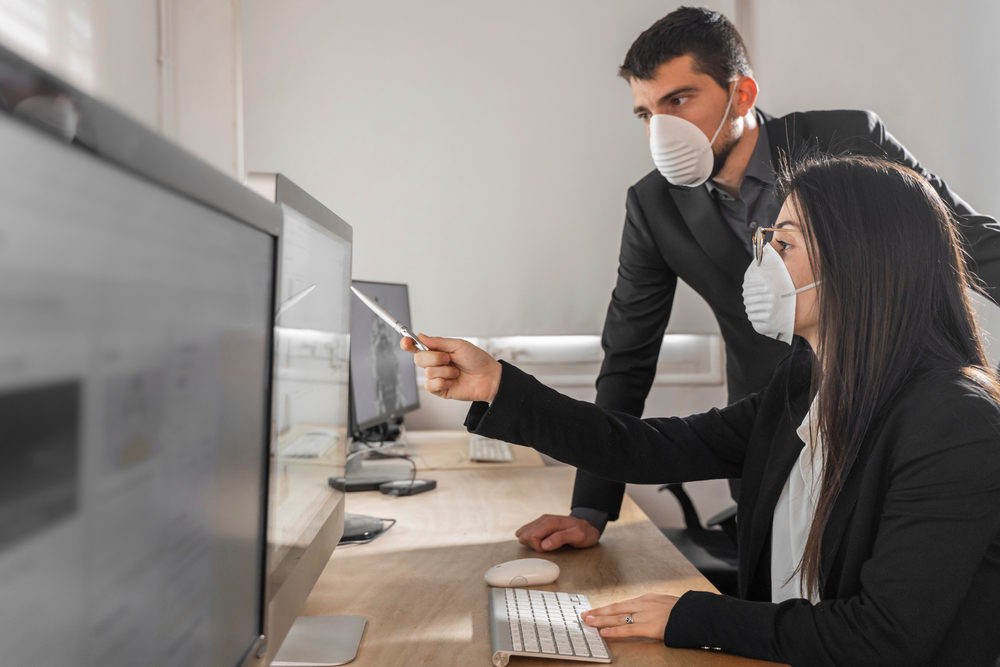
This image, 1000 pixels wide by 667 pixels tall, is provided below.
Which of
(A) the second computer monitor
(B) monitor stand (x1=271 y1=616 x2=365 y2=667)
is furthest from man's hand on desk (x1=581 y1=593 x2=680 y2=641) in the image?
(A) the second computer monitor

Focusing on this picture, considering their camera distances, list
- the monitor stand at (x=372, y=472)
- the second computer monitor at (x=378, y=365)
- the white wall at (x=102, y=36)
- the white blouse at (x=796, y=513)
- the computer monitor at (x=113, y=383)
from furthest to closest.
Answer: the white wall at (x=102, y=36), the second computer monitor at (x=378, y=365), the monitor stand at (x=372, y=472), the white blouse at (x=796, y=513), the computer monitor at (x=113, y=383)

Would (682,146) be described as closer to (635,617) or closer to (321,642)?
(635,617)

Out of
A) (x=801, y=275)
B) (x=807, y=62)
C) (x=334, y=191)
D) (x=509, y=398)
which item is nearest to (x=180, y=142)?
(x=509, y=398)

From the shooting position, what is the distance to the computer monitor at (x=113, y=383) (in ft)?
0.89

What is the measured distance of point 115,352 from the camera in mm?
339

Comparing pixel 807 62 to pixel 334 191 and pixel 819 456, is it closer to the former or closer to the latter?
A: pixel 334 191

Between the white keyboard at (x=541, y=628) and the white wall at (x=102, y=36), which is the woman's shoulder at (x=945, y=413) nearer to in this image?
the white keyboard at (x=541, y=628)

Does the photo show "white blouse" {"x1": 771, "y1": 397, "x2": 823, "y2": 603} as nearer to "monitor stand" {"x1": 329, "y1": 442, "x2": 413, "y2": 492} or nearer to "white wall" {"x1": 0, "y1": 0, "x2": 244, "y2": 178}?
"monitor stand" {"x1": 329, "y1": 442, "x2": 413, "y2": 492}

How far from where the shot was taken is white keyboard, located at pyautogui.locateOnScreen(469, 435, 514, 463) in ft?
6.97

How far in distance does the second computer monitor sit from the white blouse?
102 cm

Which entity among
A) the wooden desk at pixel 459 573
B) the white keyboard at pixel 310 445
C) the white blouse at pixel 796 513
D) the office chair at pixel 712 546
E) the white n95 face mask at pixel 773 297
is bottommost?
the office chair at pixel 712 546

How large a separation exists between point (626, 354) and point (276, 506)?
45.3 inches

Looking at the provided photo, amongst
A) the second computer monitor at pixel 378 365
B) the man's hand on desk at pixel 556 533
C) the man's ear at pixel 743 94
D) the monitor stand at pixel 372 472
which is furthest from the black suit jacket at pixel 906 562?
the second computer monitor at pixel 378 365

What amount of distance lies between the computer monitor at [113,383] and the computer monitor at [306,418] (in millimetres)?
138
